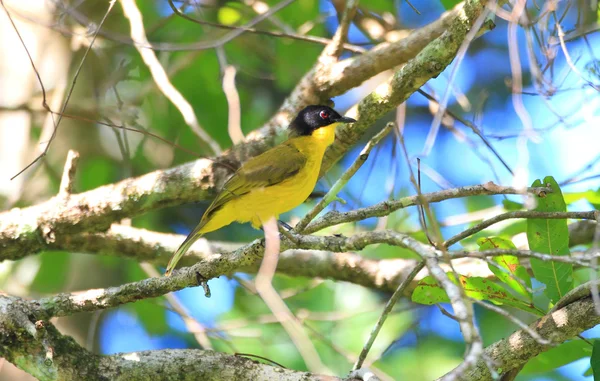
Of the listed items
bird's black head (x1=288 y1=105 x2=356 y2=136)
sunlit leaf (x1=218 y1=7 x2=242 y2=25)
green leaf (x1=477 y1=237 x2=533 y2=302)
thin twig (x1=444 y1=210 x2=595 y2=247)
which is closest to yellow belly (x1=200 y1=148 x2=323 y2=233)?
bird's black head (x1=288 y1=105 x2=356 y2=136)

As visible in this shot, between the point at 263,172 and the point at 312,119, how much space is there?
69 cm

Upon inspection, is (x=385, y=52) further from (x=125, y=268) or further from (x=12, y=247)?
(x=125, y=268)

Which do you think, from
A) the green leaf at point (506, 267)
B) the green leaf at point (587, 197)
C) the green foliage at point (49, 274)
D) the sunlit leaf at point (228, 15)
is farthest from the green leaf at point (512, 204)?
the green foliage at point (49, 274)

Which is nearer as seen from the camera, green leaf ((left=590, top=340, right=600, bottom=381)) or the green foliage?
green leaf ((left=590, top=340, right=600, bottom=381))

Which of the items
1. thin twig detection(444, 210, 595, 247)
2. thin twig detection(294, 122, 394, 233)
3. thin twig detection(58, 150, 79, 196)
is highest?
thin twig detection(58, 150, 79, 196)

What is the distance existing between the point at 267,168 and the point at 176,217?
2.87 meters

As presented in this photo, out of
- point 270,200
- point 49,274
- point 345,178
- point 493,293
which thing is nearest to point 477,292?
point 493,293

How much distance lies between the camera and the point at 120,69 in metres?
5.15

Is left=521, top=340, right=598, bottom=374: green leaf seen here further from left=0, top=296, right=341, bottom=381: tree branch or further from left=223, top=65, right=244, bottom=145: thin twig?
left=223, top=65, right=244, bottom=145: thin twig

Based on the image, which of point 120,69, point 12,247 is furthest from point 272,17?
point 12,247

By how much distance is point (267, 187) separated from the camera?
4.17 metres

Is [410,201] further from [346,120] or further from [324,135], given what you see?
[324,135]

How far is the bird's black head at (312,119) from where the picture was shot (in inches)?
174

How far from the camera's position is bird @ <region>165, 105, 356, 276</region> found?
4000 mm
